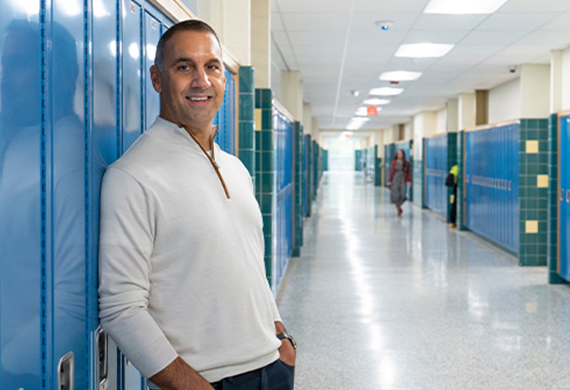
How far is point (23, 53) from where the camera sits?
1179 millimetres

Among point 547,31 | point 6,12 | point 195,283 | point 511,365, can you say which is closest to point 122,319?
point 195,283

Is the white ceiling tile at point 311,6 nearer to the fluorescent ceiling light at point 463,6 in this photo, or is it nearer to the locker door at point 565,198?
the fluorescent ceiling light at point 463,6

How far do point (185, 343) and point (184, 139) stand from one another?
18.8 inches

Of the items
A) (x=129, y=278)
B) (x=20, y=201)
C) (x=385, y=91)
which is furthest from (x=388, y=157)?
(x=20, y=201)

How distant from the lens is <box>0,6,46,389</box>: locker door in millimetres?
1111

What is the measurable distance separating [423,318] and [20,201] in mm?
5039

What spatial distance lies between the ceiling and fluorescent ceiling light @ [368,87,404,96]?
75 centimetres

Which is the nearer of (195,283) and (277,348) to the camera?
(195,283)

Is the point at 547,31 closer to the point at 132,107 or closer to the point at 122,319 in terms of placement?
the point at 132,107

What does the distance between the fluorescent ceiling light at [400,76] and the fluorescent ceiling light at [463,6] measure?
4.32m

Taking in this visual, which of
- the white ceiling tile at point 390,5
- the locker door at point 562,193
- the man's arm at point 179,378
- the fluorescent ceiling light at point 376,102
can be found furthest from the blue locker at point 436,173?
the man's arm at point 179,378

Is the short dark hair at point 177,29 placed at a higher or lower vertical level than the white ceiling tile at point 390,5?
lower

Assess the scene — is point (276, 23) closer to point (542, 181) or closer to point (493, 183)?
point (542, 181)

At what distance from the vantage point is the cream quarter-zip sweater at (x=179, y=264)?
1.40 metres
